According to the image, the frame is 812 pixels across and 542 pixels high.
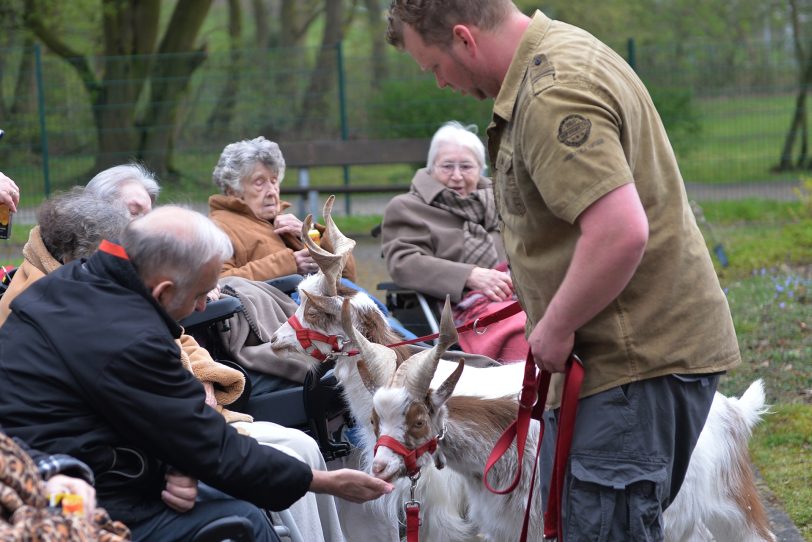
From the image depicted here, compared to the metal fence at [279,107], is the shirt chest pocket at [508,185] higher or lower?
higher

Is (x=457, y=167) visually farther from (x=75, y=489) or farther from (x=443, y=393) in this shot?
(x=75, y=489)

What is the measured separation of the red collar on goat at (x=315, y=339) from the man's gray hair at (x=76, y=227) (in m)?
1.00

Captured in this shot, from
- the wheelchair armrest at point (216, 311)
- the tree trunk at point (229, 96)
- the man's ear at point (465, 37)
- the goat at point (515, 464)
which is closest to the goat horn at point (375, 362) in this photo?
the goat at point (515, 464)

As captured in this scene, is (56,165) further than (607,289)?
Yes

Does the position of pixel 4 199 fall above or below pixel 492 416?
above

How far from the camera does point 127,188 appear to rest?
475 cm

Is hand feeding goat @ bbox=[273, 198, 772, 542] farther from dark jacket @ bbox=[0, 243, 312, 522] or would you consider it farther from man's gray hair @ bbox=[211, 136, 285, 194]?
dark jacket @ bbox=[0, 243, 312, 522]

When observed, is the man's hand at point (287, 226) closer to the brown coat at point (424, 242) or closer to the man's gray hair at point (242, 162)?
the man's gray hair at point (242, 162)

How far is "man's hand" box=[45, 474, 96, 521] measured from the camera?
2.56m

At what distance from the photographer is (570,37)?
2.71 metres

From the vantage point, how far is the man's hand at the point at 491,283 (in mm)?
5586

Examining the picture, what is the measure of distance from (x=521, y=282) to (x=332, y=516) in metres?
1.76

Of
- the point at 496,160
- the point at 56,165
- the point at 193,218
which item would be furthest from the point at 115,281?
the point at 56,165

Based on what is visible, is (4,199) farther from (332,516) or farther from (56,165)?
(56,165)
